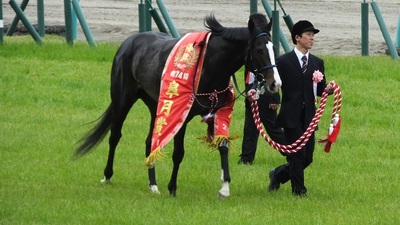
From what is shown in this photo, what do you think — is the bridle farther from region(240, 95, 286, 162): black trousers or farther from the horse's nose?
region(240, 95, 286, 162): black trousers

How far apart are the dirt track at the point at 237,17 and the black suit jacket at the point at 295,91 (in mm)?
10080

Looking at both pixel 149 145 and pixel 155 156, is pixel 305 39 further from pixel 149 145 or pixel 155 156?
pixel 149 145

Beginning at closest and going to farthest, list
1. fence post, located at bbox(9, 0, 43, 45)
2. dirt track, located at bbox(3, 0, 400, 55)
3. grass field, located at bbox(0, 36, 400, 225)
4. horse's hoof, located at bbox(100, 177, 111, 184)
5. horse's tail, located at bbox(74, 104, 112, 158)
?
grass field, located at bbox(0, 36, 400, 225)
horse's hoof, located at bbox(100, 177, 111, 184)
horse's tail, located at bbox(74, 104, 112, 158)
fence post, located at bbox(9, 0, 43, 45)
dirt track, located at bbox(3, 0, 400, 55)

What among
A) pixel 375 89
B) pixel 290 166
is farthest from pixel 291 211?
pixel 375 89

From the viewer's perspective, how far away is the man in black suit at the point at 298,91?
12.2 m

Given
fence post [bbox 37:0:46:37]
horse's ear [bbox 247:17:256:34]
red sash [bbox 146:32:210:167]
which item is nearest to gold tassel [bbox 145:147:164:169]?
red sash [bbox 146:32:210:167]

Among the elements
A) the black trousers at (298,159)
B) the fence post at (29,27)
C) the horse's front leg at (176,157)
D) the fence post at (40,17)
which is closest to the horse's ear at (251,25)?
the black trousers at (298,159)

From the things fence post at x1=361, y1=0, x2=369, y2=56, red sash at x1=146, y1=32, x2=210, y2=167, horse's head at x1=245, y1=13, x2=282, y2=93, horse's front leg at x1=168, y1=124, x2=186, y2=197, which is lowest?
fence post at x1=361, y1=0, x2=369, y2=56

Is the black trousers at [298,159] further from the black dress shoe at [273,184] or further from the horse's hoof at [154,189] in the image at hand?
the horse's hoof at [154,189]

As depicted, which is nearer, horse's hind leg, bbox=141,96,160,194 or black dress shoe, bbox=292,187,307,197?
black dress shoe, bbox=292,187,307,197

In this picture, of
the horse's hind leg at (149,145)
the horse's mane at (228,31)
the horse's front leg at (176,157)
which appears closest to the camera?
the horse's mane at (228,31)

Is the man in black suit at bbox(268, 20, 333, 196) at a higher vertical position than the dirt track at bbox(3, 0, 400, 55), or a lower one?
higher

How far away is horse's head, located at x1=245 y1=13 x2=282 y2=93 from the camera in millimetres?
11508

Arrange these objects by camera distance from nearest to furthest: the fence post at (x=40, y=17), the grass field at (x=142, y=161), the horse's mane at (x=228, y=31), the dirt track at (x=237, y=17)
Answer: the grass field at (x=142, y=161)
the horse's mane at (x=228, y=31)
the fence post at (x=40, y=17)
the dirt track at (x=237, y=17)
